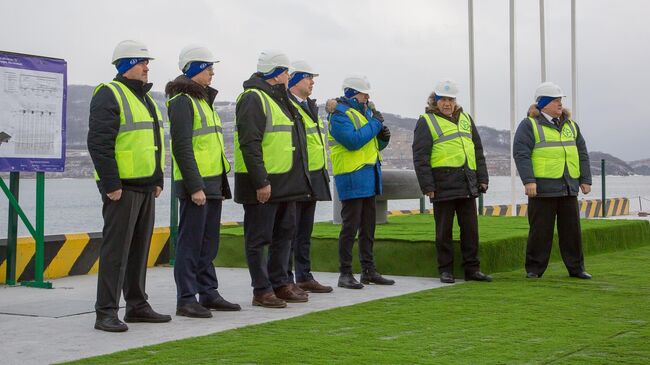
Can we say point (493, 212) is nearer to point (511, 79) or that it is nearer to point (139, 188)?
point (511, 79)

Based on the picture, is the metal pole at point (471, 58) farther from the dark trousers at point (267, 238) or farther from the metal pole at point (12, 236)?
the dark trousers at point (267, 238)

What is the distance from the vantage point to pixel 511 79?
15602mm

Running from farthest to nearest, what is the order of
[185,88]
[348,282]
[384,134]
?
[384,134], [348,282], [185,88]

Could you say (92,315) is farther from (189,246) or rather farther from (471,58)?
(471,58)

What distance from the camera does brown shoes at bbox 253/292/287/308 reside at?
6523 millimetres

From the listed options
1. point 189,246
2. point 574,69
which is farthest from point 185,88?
point 574,69

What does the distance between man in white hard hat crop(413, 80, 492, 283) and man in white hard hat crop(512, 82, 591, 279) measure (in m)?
0.42

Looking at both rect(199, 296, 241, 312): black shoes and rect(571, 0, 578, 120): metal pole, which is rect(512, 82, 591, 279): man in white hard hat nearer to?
rect(199, 296, 241, 312): black shoes

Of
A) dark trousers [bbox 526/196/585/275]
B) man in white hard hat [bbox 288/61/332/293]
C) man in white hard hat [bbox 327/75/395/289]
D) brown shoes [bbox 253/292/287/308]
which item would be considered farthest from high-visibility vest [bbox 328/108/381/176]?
dark trousers [bbox 526/196/585/275]

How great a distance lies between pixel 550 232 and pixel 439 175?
1.10 meters

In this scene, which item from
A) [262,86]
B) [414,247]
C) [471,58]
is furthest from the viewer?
[471,58]

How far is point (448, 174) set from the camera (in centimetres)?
799

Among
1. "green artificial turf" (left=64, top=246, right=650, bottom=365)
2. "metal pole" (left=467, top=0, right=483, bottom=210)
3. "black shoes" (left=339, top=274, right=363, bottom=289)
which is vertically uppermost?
"metal pole" (left=467, top=0, right=483, bottom=210)

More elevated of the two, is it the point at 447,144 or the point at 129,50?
the point at 129,50
